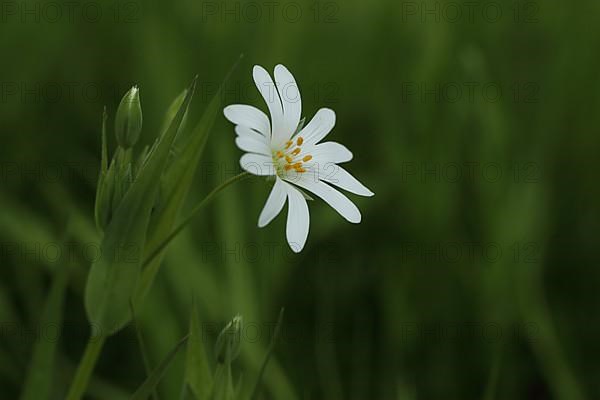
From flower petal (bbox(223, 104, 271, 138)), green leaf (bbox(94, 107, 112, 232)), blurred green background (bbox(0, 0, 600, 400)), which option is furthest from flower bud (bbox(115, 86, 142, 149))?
blurred green background (bbox(0, 0, 600, 400))

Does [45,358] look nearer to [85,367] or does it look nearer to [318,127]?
[85,367]

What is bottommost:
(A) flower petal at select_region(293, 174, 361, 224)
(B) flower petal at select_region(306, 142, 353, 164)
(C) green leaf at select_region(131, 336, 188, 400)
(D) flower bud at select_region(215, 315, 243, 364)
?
(C) green leaf at select_region(131, 336, 188, 400)

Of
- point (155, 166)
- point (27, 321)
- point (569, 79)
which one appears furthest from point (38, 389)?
point (569, 79)

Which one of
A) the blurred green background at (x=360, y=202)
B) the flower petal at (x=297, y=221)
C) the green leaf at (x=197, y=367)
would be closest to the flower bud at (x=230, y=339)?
the green leaf at (x=197, y=367)

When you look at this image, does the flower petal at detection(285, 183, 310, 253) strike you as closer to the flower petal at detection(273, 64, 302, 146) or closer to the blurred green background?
the flower petal at detection(273, 64, 302, 146)

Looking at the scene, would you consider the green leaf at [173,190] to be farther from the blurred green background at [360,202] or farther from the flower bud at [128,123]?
the blurred green background at [360,202]
